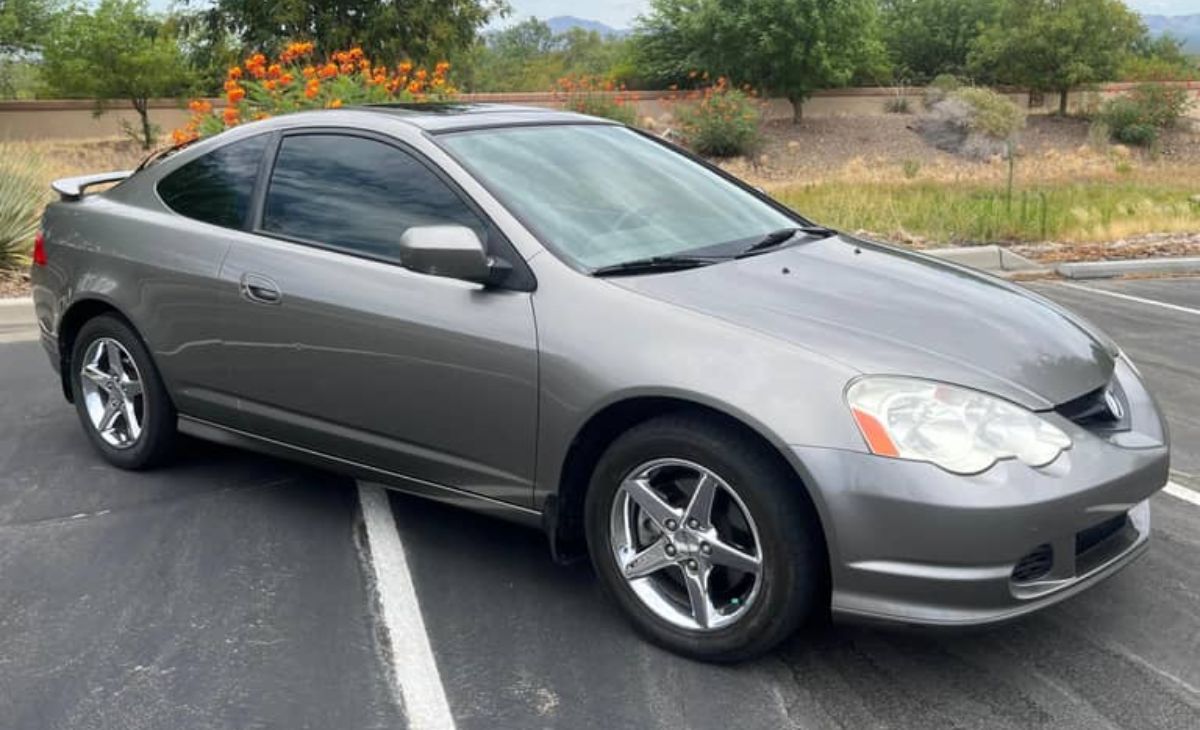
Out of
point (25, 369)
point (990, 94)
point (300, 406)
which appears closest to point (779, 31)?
point (990, 94)

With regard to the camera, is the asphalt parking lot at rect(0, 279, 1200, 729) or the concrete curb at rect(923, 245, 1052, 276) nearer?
the asphalt parking lot at rect(0, 279, 1200, 729)

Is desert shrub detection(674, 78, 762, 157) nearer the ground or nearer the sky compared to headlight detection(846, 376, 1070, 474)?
nearer the ground

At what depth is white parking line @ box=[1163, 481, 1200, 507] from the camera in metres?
4.56

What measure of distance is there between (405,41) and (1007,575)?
25454 millimetres

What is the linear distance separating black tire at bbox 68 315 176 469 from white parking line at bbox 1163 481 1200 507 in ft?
13.3

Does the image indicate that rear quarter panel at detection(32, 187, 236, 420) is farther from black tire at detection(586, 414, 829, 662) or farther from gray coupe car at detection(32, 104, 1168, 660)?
black tire at detection(586, 414, 829, 662)

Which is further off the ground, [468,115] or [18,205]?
[468,115]

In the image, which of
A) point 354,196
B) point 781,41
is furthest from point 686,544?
point 781,41

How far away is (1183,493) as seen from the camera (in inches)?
183

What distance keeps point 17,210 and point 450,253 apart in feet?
25.2

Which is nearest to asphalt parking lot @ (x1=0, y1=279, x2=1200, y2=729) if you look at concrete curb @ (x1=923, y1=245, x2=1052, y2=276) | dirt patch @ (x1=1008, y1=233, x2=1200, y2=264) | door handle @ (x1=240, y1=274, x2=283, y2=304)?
door handle @ (x1=240, y1=274, x2=283, y2=304)

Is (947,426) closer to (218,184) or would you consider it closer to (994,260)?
(218,184)

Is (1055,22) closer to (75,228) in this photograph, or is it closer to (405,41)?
(405,41)

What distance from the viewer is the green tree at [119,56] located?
31.5 m
